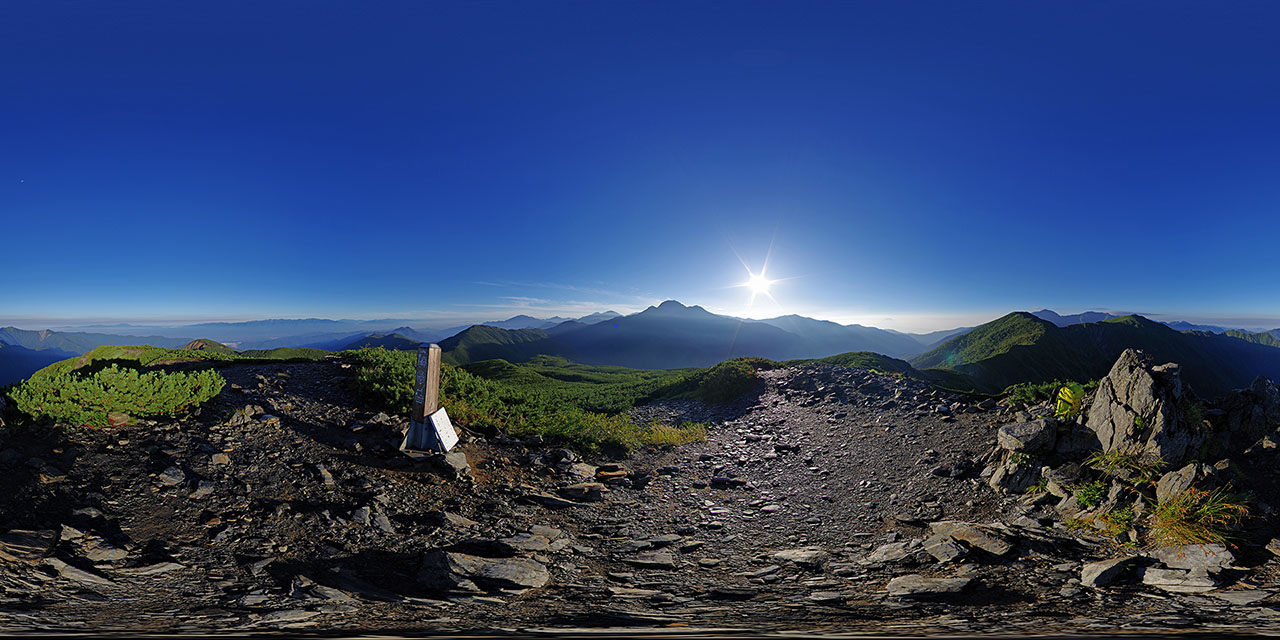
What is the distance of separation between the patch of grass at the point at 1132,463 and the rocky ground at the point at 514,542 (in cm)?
127

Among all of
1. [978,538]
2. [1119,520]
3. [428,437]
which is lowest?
[978,538]

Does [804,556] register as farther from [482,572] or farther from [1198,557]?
[482,572]

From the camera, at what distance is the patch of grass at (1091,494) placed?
8.30m

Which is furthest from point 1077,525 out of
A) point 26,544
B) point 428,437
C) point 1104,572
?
point 26,544

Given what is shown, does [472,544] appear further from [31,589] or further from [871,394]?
[871,394]

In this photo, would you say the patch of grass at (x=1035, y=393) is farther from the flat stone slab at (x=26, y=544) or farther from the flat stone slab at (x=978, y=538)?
the flat stone slab at (x=26, y=544)

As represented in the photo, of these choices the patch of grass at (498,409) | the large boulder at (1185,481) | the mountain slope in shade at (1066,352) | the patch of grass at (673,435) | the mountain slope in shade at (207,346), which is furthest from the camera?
the mountain slope in shade at (1066,352)

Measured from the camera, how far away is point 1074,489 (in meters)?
8.83

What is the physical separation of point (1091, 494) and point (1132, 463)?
1227mm

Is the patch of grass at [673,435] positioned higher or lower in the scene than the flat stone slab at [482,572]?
lower

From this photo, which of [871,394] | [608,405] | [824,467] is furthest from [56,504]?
[871,394]

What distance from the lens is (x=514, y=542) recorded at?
7711 mm

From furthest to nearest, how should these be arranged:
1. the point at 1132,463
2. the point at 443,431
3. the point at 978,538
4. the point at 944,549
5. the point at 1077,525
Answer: the point at 443,431, the point at 1132,463, the point at 1077,525, the point at 978,538, the point at 944,549

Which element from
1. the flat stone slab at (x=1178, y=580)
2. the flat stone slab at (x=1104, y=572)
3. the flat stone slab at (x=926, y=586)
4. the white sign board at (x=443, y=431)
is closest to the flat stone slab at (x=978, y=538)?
the flat stone slab at (x=1104, y=572)
